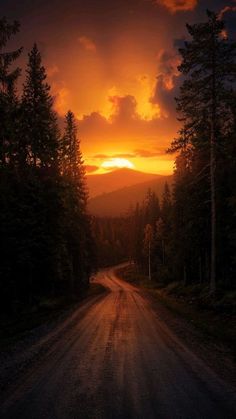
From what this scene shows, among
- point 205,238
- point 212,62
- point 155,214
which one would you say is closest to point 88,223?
point 205,238

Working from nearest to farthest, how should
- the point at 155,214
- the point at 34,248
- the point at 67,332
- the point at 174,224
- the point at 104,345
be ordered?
1. the point at 104,345
2. the point at 67,332
3. the point at 34,248
4. the point at 174,224
5. the point at 155,214

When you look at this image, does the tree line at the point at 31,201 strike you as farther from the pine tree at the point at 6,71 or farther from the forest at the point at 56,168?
the pine tree at the point at 6,71

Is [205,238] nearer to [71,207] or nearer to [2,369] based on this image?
[71,207]

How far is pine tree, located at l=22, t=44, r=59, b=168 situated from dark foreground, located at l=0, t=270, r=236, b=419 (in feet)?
62.6

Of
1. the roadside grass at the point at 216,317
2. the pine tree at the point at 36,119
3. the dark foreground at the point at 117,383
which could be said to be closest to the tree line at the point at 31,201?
the pine tree at the point at 36,119

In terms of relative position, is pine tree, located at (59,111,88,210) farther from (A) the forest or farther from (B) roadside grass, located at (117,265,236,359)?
(B) roadside grass, located at (117,265,236,359)

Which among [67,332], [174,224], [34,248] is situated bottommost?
[67,332]

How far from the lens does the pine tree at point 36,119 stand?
29.8 m

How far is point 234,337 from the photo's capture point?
13.9m

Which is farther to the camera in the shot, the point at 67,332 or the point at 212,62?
the point at 212,62

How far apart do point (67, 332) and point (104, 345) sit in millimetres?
3121

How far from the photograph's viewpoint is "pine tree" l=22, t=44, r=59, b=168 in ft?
97.9

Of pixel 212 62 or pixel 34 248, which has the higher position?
pixel 212 62

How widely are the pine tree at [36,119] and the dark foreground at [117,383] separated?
1910 centimetres
